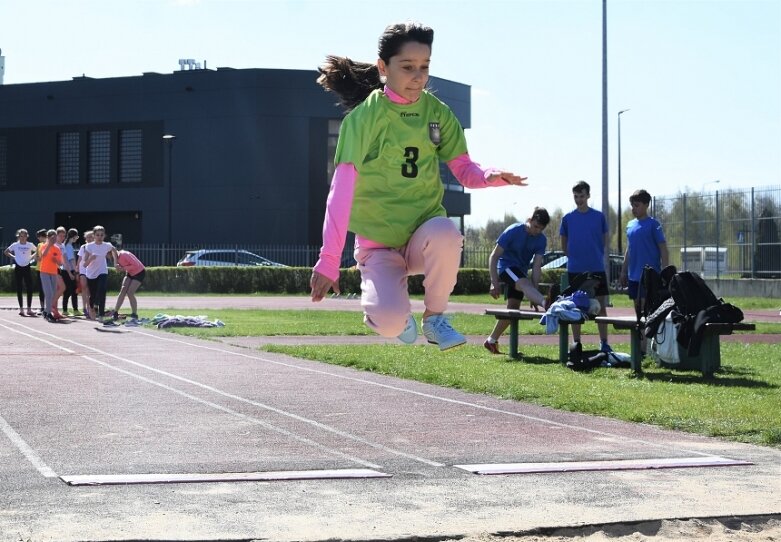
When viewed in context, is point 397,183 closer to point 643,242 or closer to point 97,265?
point 643,242

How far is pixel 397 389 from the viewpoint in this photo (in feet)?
41.1

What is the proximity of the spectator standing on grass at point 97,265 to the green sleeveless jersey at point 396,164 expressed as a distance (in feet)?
58.3

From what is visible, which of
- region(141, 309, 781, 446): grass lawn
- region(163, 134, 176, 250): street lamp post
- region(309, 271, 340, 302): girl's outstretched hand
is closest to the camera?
region(309, 271, 340, 302): girl's outstretched hand

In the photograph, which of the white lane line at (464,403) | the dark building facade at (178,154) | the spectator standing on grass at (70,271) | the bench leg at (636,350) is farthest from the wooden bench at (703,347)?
the dark building facade at (178,154)

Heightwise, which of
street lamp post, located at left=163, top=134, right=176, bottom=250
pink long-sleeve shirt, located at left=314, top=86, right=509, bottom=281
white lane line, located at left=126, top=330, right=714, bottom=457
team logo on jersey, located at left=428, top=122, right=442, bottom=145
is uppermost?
street lamp post, located at left=163, top=134, right=176, bottom=250

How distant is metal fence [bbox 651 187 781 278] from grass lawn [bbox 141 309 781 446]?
18.7 m

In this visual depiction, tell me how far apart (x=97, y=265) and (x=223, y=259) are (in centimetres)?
2549

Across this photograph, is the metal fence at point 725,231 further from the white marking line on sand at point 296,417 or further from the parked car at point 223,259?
the white marking line on sand at point 296,417

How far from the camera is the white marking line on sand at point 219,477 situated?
23.5 ft

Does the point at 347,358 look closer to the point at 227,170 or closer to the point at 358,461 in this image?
the point at 358,461

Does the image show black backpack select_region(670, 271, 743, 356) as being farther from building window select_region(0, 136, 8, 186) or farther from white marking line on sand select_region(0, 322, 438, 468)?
building window select_region(0, 136, 8, 186)

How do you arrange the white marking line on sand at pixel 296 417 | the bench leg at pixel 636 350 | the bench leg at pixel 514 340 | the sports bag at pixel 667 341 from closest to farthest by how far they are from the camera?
1. the white marking line on sand at pixel 296 417
2. the sports bag at pixel 667 341
3. the bench leg at pixel 636 350
4. the bench leg at pixel 514 340

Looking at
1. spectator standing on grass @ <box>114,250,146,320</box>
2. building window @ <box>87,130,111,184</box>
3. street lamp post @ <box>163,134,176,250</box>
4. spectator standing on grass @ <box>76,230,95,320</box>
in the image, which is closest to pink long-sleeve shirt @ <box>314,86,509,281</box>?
spectator standing on grass @ <box>114,250,146,320</box>

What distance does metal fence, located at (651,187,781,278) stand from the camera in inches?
1467
